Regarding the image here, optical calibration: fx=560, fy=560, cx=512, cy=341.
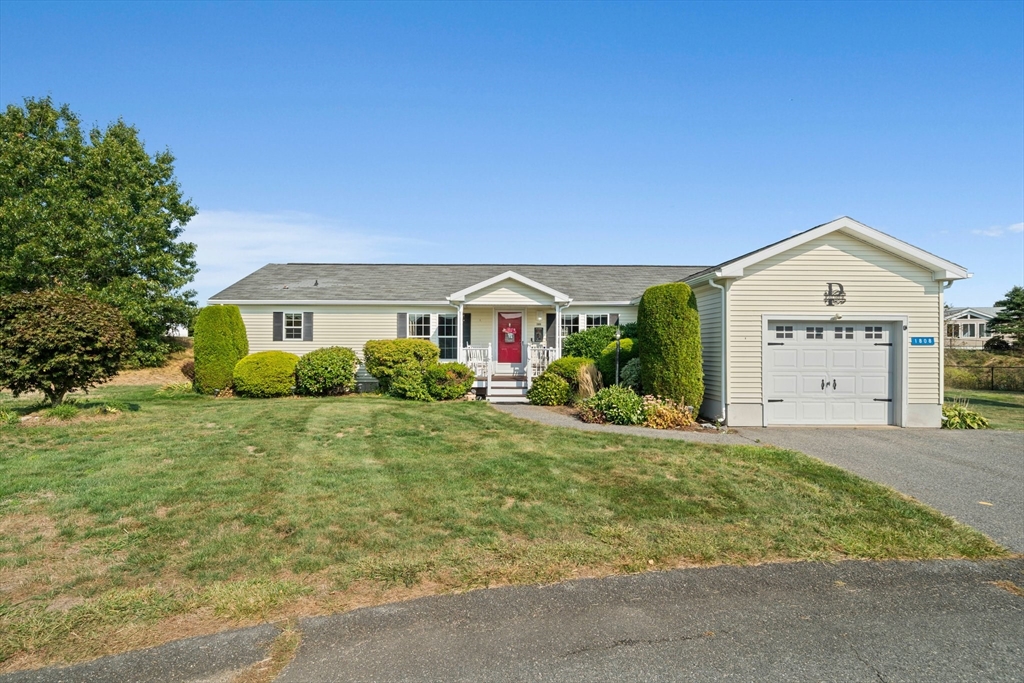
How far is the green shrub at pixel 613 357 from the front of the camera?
1520 cm

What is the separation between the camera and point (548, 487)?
273 inches

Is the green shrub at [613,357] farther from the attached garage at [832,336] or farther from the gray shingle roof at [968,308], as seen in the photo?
the gray shingle roof at [968,308]

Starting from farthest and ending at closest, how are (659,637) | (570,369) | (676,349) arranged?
(570,369) < (676,349) < (659,637)

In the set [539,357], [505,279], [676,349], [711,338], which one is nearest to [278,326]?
[505,279]

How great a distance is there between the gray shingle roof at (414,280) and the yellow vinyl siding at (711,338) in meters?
5.80

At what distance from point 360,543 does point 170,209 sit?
28.1 metres

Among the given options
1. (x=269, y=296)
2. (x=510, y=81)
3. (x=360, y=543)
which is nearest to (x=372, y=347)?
(x=269, y=296)

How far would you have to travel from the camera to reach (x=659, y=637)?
3.62 metres

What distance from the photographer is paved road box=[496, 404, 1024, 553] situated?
6.41 metres

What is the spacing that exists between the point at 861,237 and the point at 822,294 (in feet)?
4.78

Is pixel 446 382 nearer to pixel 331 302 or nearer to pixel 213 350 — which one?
pixel 331 302

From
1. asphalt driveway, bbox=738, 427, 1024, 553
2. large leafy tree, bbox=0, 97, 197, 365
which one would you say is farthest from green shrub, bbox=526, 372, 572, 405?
large leafy tree, bbox=0, 97, 197, 365

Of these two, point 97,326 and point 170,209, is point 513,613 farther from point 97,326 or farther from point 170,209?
point 170,209

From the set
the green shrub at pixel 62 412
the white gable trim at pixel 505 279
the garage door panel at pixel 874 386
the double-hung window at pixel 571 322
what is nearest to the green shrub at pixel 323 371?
the white gable trim at pixel 505 279
